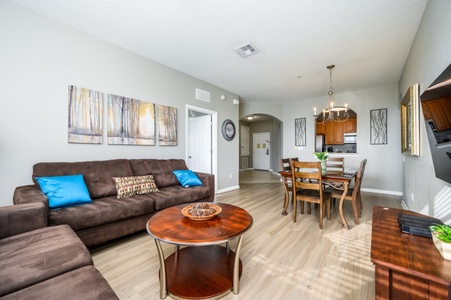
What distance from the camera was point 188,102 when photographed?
13.6 ft

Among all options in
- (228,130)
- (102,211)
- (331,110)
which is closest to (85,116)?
(102,211)

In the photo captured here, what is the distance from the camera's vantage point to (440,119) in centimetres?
130

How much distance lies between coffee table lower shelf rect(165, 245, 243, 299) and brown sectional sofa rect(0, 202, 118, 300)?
26.9 inches

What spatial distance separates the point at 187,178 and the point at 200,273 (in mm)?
1719

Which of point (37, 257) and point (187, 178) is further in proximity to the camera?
point (187, 178)

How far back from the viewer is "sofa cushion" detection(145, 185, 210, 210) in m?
2.52

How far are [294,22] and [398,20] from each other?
1308 mm

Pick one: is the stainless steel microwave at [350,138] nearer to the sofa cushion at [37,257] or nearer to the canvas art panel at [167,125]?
the canvas art panel at [167,125]

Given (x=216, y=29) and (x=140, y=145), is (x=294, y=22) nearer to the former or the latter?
(x=216, y=29)

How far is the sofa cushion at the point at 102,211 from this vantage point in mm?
1817

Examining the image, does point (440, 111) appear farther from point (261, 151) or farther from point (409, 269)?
point (261, 151)

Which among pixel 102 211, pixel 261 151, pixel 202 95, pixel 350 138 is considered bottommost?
pixel 102 211

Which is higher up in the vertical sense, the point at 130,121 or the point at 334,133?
the point at 334,133

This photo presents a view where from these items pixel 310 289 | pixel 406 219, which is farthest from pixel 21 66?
pixel 406 219
